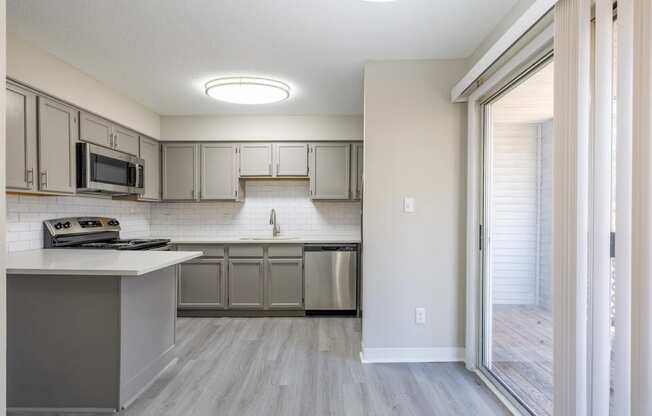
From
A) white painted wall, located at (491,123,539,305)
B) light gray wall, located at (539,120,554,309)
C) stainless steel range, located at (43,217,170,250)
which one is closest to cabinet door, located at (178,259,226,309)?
stainless steel range, located at (43,217,170,250)

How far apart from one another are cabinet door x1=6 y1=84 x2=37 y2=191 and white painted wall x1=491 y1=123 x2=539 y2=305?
445cm

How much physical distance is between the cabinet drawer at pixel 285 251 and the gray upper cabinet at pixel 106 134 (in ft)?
5.98

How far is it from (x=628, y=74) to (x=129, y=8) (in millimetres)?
2502

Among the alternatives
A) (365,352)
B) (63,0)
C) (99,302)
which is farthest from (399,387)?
(63,0)

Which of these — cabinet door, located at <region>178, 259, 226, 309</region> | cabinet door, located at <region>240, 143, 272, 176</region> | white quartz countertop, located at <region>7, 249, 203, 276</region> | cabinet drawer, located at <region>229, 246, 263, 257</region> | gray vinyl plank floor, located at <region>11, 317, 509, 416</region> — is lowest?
gray vinyl plank floor, located at <region>11, 317, 509, 416</region>

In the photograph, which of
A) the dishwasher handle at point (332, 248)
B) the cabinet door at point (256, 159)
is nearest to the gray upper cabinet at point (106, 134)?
the cabinet door at point (256, 159)

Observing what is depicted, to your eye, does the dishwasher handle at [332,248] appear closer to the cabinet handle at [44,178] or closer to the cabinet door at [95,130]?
the cabinet door at [95,130]

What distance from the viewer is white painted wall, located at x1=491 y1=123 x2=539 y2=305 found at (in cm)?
420

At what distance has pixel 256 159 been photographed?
14.5 ft

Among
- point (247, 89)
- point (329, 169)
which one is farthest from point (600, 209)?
point (329, 169)

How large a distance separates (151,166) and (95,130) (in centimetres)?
102

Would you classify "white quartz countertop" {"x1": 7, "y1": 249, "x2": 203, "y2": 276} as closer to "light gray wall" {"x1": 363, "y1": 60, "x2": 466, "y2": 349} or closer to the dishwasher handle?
"light gray wall" {"x1": 363, "y1": 60, "x2": 466, "y2": 349}

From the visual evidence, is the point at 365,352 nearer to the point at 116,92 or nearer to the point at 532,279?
the point at 532,279

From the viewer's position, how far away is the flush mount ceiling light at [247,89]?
318cm
